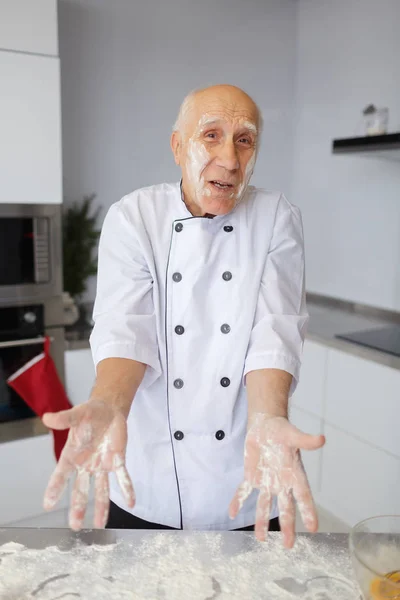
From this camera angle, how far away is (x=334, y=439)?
1920mm

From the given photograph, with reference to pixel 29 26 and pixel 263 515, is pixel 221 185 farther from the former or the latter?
pixel 29 26

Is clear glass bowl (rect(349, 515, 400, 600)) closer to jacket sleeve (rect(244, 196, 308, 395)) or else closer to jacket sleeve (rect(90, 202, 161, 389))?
jacket sleeve (rect(244, 196, 308, 395))

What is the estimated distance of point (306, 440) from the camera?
0.64 m

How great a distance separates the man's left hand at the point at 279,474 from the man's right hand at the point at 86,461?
16cm

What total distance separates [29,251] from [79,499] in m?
1.24

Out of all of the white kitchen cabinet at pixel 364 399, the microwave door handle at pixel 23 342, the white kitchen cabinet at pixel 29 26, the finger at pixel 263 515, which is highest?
the white kitchen cabinet at pixel 29 26

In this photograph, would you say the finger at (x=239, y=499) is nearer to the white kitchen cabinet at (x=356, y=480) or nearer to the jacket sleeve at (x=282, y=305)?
the jacket sleeve at (x=282, y=305)

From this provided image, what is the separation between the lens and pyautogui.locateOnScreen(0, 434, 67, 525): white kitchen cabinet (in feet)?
5.80

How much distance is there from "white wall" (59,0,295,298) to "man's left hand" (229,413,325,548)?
5.39ft

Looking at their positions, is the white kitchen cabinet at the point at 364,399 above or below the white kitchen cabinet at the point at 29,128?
below

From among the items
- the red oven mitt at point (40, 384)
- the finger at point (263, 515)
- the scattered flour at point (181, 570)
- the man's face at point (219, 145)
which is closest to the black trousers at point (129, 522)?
the scattered flour at point (181, 570)

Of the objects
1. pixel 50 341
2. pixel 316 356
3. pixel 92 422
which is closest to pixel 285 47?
pixel 316 356

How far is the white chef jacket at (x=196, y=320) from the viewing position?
0.94 m

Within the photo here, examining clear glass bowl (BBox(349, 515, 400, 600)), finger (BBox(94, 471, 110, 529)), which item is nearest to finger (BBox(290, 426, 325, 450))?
clear glass bowl (BBox(349, 515, 400, 600))
